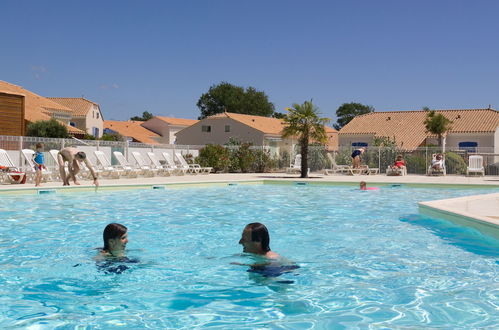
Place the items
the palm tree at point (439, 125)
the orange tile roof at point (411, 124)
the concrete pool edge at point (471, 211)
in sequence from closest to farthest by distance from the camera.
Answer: the concrete pool edge at point (471, 211)
the palm tree at point (439, 125)
the orange tile roof at point (411, 124)

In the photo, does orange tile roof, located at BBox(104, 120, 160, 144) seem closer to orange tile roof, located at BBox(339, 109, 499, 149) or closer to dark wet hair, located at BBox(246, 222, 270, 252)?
orange tile roof, located at BBox(339, 109, 499, 149)

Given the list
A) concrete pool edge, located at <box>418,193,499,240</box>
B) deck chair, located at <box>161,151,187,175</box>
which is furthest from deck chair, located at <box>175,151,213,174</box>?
concrete pool edge, located at <box>418,193,499,240</box>

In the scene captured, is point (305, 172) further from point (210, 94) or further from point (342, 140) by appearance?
point (210, 94)

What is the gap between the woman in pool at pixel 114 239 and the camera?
17.9 ft

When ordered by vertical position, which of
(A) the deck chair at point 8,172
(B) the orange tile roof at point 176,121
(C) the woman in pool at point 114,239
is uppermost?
(B) the orange tile roof at point 176,121

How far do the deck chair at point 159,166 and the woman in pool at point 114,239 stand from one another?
1582 cm

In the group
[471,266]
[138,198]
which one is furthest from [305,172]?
[471,266]

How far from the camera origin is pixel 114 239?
5500mm

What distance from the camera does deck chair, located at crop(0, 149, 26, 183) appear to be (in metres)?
14.7

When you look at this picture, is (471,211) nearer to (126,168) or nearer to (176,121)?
(126,168)

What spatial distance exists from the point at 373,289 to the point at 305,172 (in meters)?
17.0

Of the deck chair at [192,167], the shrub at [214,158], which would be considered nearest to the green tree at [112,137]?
the shrub at [214,158]

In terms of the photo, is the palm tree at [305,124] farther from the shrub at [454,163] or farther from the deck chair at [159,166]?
the shrub at [454,163]

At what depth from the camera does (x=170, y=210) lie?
Result: 1102cm
